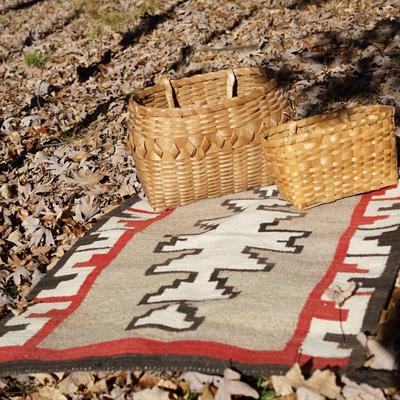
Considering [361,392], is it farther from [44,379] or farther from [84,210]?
[84,210]

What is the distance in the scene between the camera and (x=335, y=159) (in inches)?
169

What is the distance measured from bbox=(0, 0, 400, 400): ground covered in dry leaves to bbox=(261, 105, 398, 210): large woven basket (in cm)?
143

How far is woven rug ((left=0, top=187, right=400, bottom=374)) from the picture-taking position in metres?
3.07

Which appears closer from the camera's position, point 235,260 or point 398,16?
point 235,260

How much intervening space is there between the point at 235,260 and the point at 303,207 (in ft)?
2.44

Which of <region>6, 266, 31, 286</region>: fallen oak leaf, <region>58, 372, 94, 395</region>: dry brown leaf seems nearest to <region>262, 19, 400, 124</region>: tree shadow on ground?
<region>6, 266, 31, 286</region>: fallen oak leaf

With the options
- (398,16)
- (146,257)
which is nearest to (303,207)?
(146,257)

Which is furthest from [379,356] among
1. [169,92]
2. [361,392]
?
[169,92]

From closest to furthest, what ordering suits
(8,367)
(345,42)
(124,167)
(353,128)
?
(8,367) < (353,128) < (124,167) < (345,42)

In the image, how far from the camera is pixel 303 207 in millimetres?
4418

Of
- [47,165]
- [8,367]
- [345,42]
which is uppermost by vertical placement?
[345,42]

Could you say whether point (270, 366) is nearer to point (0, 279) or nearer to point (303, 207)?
point (303, 207)

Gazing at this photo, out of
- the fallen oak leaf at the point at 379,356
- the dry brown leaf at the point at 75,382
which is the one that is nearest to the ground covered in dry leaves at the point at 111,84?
the dry brown leaf at the point at 75,382

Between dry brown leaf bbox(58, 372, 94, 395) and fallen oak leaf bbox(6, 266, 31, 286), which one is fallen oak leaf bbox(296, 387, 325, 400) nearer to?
dry brown leaf bbox(58, 372, 94, 395)
